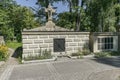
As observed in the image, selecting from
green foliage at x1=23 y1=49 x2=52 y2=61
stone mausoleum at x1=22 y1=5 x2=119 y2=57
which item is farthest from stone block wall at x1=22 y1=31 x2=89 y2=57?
green foliage at x1=23 y1=49 x2=52 y2=61

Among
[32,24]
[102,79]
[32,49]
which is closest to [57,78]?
[102,79]

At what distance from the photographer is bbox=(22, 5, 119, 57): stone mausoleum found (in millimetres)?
13386

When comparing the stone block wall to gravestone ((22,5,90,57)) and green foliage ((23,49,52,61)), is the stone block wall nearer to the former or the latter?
gravestone ((22,5,90,57))

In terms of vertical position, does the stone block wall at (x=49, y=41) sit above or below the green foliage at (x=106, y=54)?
above

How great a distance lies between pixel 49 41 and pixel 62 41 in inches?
49.0

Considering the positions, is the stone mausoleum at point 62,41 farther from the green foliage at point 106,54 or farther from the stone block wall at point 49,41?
the green foliage at point 106,54

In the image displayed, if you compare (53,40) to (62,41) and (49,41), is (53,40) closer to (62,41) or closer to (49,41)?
(49,41)

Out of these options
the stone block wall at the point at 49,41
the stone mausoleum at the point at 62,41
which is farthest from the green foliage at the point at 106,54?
the stone block wall at the point at 49,41

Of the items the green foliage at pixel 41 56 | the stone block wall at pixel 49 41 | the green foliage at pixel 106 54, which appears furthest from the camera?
the green foliage at pixel 106 54

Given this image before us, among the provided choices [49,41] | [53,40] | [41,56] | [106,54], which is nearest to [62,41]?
[53,40]

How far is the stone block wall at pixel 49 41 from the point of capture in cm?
1330

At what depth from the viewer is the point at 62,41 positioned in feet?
47.4

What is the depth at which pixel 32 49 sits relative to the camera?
1345 cm

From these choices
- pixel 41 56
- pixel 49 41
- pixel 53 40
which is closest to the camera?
pixel 41 56
